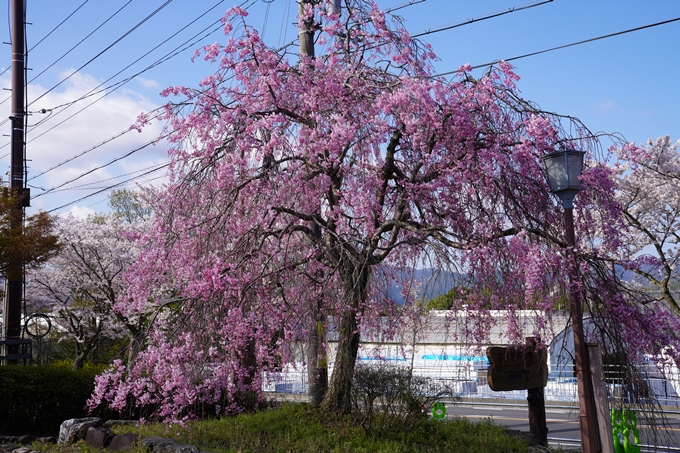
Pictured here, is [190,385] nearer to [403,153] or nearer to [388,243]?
[388,243]

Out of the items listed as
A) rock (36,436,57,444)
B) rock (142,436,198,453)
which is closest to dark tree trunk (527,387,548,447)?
rock (142,436,198,453)

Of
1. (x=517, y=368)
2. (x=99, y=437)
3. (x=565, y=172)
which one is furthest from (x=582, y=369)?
(x=99, y=437)

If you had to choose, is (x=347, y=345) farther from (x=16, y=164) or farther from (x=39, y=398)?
(x=16, y=164)

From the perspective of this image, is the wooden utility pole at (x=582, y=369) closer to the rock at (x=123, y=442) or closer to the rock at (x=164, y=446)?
the rock at (x=164, y=446)

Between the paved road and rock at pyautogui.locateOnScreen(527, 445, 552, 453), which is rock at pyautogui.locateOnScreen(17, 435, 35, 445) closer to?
the paved road

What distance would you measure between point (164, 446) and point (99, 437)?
74.9 inches

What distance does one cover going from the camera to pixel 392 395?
878 centimetres

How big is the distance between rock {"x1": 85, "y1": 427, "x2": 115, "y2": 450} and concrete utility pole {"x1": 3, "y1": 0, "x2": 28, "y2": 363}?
549 centimetres

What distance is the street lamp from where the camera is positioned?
23.8 feet

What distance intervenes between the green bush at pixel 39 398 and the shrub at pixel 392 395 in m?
6.65

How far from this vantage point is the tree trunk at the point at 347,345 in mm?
8117

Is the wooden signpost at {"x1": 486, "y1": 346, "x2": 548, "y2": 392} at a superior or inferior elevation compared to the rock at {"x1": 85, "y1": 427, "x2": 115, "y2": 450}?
superior

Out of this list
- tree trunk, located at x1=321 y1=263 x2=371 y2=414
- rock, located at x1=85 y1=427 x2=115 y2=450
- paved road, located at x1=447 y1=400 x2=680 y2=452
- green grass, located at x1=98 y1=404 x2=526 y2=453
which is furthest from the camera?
paved road, located at x1=447 y1=400 x2=680 y2=452

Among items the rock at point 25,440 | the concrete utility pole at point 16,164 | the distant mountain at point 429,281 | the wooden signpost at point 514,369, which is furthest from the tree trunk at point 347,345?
the concrete utility pole at point 16,164
